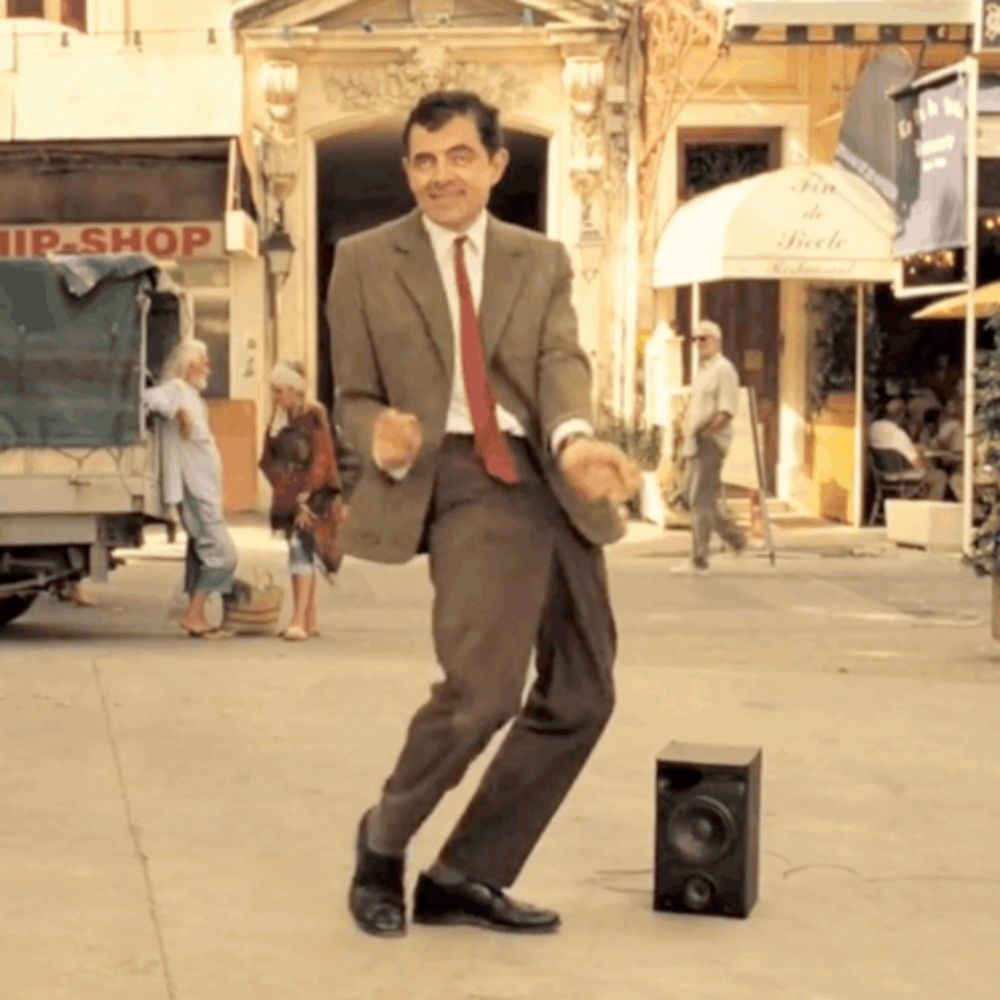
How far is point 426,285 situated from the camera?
6.07 m

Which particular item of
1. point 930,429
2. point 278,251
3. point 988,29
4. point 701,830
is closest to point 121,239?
point 278,251

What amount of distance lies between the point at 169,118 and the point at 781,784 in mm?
17642

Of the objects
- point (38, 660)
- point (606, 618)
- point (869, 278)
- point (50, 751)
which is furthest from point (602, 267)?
point (606, 618)

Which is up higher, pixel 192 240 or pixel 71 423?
pixel 192 240

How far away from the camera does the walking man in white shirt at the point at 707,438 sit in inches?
727

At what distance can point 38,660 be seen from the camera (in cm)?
1237

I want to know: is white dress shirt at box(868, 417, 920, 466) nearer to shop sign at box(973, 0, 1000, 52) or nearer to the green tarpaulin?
shop sign at box(973, 0, 1000, 52)

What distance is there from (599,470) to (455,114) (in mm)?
907

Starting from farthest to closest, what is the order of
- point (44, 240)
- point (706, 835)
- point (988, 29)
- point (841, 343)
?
1. point (44, 240)
2. point (841, 343)
3. point (988, 29)
4. point (706, 835)

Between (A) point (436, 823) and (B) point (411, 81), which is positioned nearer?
(A) point (436, 823)

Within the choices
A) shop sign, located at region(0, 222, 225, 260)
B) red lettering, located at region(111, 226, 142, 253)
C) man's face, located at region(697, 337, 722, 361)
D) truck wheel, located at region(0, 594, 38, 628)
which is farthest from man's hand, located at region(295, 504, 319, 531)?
red lettering, located at region(111, 226, 142, 253)

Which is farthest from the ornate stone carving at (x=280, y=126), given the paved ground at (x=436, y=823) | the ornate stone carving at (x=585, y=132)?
the paved ground at (x=436, y=823)

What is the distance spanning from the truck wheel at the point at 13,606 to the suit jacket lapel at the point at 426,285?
8671mm

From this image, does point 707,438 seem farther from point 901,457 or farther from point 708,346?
point 901,457
